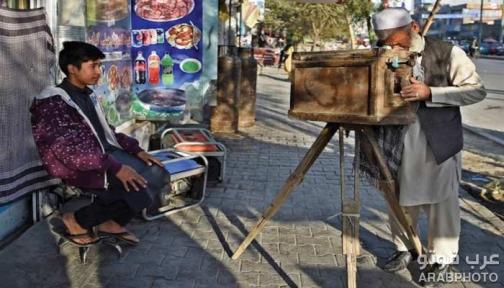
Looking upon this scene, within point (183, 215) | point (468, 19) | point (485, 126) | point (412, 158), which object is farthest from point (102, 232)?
point (468, 19)

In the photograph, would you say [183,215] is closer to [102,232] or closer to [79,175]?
[102,232]

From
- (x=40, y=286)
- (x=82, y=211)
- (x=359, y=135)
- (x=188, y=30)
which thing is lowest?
(x=40, y=286)

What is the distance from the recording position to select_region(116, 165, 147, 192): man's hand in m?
3.74

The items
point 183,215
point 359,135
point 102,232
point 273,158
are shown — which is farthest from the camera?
point 273,158

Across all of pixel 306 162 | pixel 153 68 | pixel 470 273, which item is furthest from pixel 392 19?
pixel 153 68

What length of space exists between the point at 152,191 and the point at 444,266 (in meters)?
1.99

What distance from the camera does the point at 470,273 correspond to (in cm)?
392

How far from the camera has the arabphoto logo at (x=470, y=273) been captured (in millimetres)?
3754

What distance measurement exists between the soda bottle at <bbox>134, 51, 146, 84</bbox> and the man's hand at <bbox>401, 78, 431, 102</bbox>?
171 inches

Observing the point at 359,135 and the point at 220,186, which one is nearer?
the point at 359,135

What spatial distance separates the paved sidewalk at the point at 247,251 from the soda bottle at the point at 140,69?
1731 millimetres

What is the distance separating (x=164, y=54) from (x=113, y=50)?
0.83 meters

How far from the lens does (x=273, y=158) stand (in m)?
7.73

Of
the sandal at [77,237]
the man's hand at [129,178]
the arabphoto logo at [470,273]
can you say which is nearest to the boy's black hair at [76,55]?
the man's hand at [129,178]
